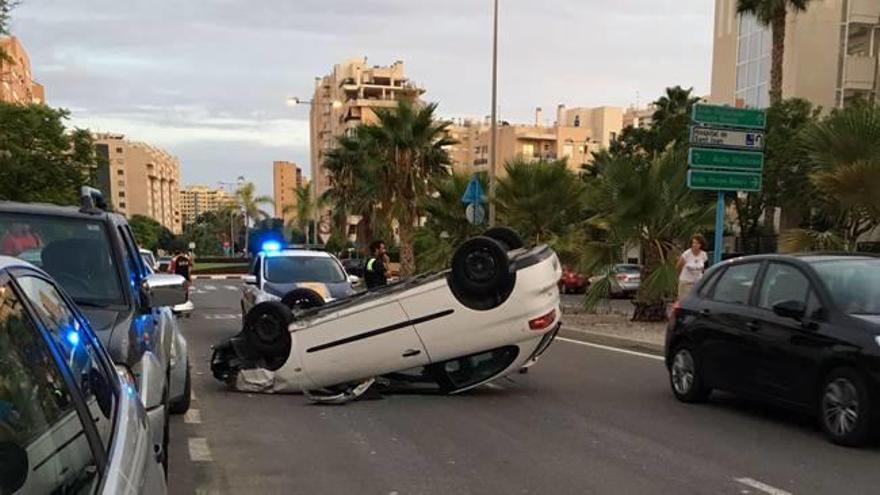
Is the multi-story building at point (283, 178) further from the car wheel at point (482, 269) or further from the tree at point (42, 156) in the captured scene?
the car wheel at point (482, 269)

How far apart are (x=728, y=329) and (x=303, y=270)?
25.6ft

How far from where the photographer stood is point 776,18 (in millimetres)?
31578

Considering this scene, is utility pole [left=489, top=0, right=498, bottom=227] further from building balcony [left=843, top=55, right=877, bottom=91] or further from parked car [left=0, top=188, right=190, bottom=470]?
building balcony [left=843, top=55, right=877, bottom=91]

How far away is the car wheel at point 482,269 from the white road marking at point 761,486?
298cm

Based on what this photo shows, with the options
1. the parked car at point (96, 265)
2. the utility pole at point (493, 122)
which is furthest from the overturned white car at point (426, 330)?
the utility pole at point (493, 122)

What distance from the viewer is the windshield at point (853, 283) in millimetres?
6449

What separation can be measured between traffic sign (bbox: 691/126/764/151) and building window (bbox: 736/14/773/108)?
1073 inches

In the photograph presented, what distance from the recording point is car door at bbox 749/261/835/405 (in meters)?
6.52

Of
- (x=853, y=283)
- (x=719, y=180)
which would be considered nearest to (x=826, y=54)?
(x=719, y=180)

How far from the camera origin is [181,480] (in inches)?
215

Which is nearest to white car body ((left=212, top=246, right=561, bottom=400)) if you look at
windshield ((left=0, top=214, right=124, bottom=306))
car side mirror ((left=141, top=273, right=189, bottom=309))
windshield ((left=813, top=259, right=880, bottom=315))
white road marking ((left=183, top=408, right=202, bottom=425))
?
white road marking ((left=183, top=408, right=202, bottom=425))

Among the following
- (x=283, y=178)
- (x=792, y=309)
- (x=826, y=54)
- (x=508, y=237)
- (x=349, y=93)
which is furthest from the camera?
(x=283, y=178)

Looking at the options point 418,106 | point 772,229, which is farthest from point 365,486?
point 772,229

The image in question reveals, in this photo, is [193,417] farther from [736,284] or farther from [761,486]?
[736,284]
